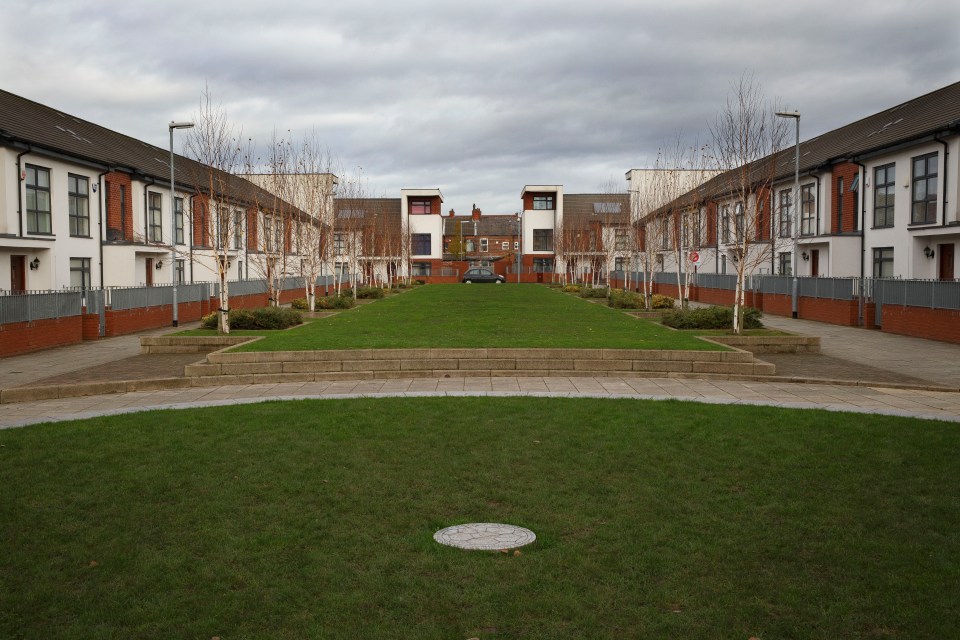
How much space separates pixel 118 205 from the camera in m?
32.5

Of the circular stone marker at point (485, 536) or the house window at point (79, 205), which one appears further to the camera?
the house window at point (79, 205)

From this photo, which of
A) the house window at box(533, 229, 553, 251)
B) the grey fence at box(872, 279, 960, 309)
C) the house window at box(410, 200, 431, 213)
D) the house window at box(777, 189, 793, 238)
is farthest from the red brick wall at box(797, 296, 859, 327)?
the house window at box(410, 200, 431, 213)

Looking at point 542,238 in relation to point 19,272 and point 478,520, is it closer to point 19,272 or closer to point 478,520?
point 19,272

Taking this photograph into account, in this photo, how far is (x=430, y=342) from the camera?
58.6 feet

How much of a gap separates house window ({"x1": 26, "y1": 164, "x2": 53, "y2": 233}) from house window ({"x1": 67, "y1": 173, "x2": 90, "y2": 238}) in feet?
4.67

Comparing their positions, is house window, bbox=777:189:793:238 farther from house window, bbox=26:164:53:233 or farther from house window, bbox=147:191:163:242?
house window, bbox=26:164:53:233

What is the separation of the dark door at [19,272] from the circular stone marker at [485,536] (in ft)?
83.9

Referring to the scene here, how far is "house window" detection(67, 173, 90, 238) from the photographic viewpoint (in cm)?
2880

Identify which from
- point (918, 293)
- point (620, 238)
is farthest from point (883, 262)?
point (620, 238)

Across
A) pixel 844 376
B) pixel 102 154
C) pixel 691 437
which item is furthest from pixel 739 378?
pixel 102 154

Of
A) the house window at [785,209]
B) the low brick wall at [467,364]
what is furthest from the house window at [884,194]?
the low brick wall at [467,364]

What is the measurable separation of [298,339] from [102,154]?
17.8 meters

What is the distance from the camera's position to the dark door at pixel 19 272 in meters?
26.7

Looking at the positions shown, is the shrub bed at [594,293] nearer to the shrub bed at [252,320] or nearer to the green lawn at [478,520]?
the shrub bed at [252,320]
